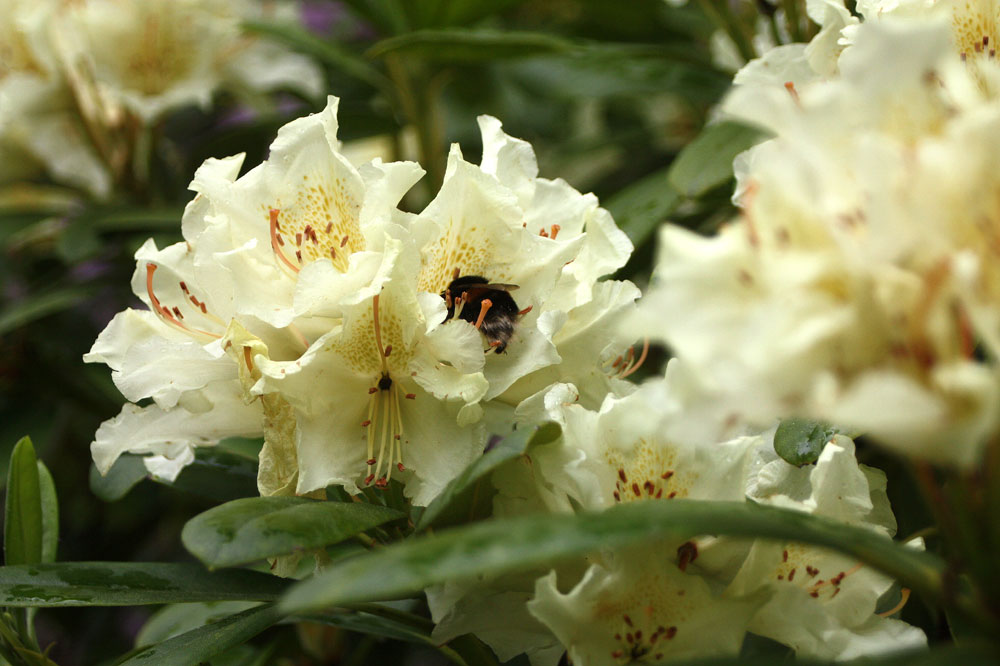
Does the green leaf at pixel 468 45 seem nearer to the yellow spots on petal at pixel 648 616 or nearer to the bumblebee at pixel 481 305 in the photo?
the bumblebee at pixel 481 305

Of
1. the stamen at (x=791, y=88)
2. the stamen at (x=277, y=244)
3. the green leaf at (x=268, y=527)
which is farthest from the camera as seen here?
the stamen at (x=791, y=88)

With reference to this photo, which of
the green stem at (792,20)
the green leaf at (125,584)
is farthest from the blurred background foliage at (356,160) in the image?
the green leaf at (125,584)

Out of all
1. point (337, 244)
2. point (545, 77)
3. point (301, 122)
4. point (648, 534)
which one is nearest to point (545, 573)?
point (648, 534)

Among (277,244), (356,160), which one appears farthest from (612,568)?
(356,160)

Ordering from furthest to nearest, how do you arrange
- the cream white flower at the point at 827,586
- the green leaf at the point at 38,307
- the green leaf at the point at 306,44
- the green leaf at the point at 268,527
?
the green leaf at the point at 306,44 < the green leaf at the point at 38,307 < the cream white flower at the point at 827,586 < the green leaf at the point at 268,527

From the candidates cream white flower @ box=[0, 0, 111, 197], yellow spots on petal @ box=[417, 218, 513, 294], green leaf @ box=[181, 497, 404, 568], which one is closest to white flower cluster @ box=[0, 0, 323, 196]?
cream white flower @ box=[0, 0, 111, 197]

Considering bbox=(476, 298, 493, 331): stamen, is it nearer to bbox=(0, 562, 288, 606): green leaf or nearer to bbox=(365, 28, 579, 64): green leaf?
bbox=(0, 562, 288, 606): green leaf
